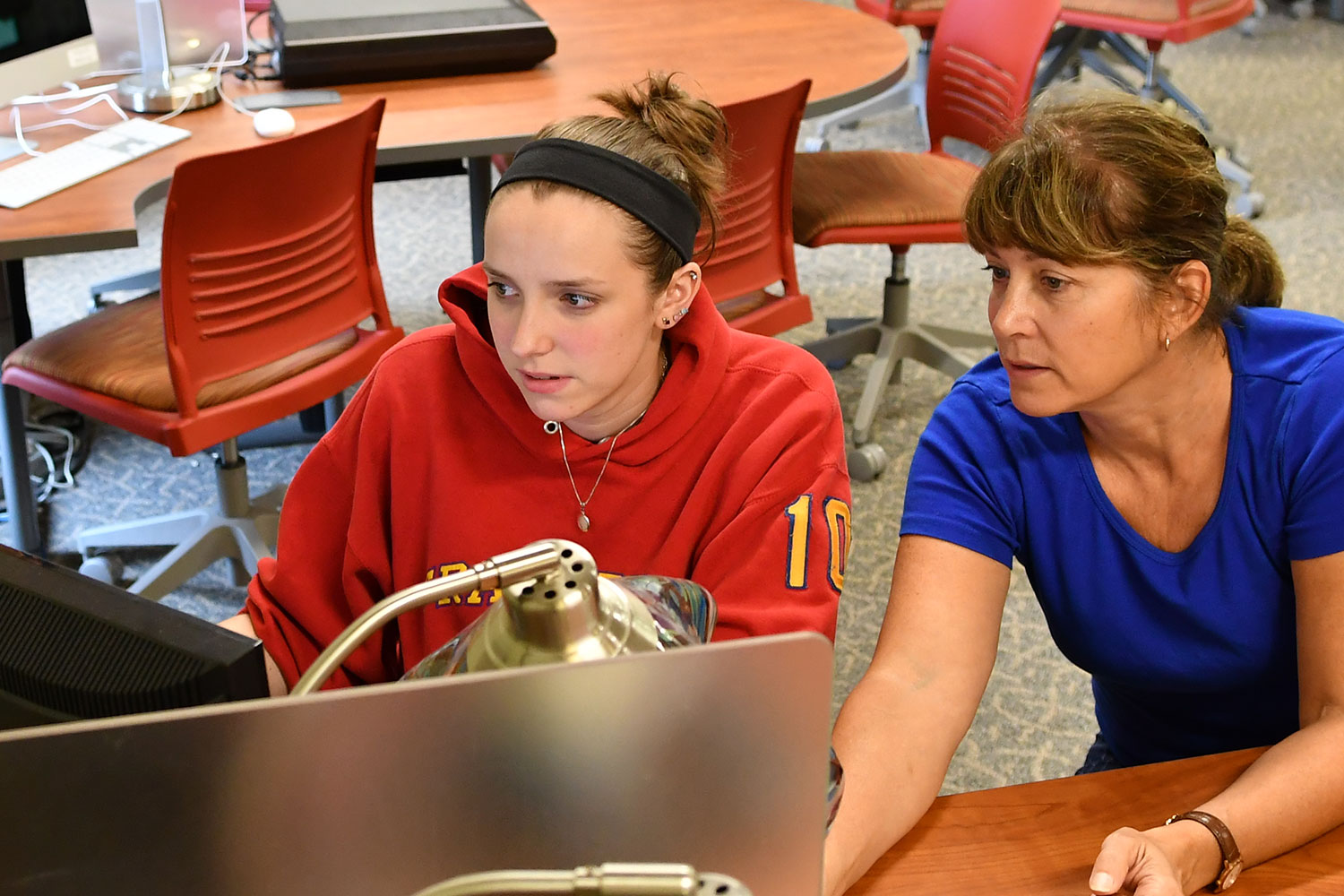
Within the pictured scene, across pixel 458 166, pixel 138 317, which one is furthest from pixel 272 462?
pixel 458 166

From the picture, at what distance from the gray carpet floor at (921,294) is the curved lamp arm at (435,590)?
5.62 ft

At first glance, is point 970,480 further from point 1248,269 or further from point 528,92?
point 528,92

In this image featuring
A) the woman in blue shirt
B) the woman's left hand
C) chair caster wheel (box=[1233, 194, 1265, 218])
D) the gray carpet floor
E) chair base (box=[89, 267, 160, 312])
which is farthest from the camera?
chair caster wheel (box=[1233, 194, 1265, 218])

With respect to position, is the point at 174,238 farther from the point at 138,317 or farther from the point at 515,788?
the point at 515,788

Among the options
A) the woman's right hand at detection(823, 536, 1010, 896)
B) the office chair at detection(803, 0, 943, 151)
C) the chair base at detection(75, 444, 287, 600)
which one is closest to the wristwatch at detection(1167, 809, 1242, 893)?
the woman's right hand at detection(823, 536, 1010, 896)

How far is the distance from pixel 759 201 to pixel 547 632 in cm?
205

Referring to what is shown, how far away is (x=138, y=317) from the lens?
2.53m

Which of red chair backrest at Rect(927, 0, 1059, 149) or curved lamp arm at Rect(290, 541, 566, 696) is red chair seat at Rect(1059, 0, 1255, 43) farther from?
curved lamp arm at Rect(290, 541, 566, 696)

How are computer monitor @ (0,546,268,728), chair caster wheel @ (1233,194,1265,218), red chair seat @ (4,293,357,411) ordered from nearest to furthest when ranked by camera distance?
computer monitor @ (0,546,268,728), red chair seat @ (4,293,357,411), chair caster wheel @ (1233,194,1265,218)

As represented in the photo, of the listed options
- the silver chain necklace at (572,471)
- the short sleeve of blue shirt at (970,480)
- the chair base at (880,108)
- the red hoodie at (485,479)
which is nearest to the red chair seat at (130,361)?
the red hoodie at (485,479)

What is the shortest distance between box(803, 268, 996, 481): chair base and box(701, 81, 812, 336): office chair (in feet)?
1.47

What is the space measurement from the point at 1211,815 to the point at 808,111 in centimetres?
192

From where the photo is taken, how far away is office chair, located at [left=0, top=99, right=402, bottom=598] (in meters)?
2.16

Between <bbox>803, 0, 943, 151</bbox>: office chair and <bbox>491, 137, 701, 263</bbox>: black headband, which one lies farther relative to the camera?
<bbox>803, 0, 943, 151</bbox>: office chair
